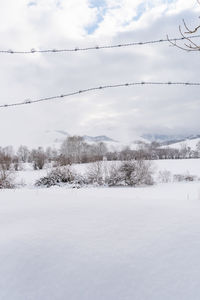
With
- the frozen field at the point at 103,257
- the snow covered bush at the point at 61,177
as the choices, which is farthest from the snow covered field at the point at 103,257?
the snow covered bush at the point at 61,177

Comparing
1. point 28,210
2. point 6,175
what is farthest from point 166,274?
point 6,175

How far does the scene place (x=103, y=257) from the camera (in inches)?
74.5

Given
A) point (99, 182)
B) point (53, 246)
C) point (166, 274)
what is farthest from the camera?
point (99, 182)

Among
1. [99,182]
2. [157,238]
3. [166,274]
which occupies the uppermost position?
[157,238]

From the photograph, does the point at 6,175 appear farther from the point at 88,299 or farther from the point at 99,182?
the point at 88,299

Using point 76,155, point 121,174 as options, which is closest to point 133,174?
point 121,174

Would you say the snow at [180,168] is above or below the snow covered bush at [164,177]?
above

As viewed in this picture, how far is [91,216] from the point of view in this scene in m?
2.81

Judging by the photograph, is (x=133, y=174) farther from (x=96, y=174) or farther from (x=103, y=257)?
(x=103, y=257)

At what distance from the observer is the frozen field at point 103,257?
1608 mm

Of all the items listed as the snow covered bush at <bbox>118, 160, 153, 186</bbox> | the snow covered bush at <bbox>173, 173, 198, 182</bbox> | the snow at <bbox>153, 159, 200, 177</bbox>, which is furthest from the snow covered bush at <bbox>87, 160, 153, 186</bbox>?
the snow covered bush at <bbox>173, 173, 198, 182</bbox>

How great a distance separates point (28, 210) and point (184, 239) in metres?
2.48

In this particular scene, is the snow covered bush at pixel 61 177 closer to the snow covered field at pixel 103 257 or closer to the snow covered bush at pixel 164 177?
the snow covered bush at pixel 164 177

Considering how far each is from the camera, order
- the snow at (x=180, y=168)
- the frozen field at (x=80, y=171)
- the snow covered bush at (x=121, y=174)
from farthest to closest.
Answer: the snow at (x=180, y=168)
the frozen field at (x=80, y=171)
the snow covered bush at (x=121, y=174)
